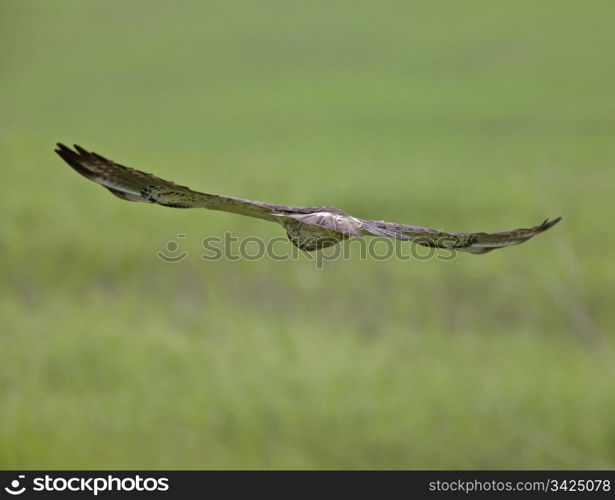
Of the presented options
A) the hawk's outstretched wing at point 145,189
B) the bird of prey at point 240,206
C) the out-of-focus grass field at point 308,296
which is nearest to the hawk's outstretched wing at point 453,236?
the bird of prey at point 240,206

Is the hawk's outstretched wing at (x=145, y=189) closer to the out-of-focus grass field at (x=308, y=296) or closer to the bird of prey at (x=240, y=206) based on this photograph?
the bird of prey at (x=240, y=206)

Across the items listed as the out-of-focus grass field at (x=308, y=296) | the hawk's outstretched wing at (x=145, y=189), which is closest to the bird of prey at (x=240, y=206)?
the hawk's outstretched wing at (x=145, y=189)

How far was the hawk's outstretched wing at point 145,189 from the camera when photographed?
289 cm

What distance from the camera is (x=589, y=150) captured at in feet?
50.0

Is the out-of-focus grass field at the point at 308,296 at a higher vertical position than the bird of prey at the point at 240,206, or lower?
higher

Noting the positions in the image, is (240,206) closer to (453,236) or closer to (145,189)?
(145,189)

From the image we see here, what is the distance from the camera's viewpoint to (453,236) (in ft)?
10.9

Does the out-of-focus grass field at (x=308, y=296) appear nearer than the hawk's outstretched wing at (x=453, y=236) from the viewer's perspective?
No

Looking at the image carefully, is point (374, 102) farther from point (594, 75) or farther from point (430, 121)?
point (594, 75)
